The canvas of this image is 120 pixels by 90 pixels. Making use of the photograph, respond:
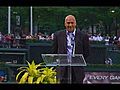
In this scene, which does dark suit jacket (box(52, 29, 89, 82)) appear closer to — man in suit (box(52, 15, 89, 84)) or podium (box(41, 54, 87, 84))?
man in suit (box(52, 15, 89, 84))

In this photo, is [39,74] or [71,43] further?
[71,43]

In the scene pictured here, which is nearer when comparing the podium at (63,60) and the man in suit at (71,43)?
the podium at (63,60)

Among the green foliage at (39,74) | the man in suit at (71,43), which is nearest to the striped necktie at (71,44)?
the man in suit at (71,43)

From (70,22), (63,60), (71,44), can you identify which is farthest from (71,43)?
(63,60)

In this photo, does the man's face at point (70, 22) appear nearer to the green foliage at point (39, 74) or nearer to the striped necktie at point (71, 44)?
the striped necktie at point (71, 44)

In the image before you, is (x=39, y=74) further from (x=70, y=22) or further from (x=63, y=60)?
(x=70, y=22)

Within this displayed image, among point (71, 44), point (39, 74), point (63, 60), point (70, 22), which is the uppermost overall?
point (70, 22)

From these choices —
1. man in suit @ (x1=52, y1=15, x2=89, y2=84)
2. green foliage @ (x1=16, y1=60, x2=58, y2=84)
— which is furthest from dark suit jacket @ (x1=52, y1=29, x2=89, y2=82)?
green foliage @ (x1=16, y1=60, x2=58, y2=84)

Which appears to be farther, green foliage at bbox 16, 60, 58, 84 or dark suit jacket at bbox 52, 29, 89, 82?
dark suit jacket at bbox 52, 29, 89, 82

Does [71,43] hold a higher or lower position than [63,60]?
higher

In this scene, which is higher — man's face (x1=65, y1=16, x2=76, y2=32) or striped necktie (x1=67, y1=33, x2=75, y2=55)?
man's face (x1=65, y1=16, x2=76, y2=32)

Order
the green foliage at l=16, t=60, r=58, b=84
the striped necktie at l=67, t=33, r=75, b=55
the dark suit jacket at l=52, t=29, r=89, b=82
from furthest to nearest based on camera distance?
the dark suit jacket at l=52, t=29, r=89, b=82, the striped necktie at l=67, t=33, r=75, b=55, the green foliage at l=16, t=60, r=58, b=84
